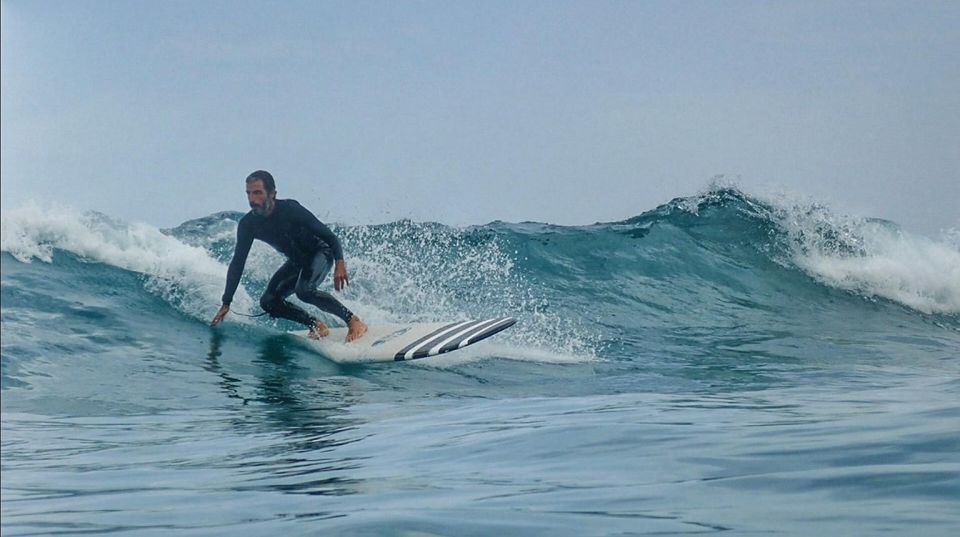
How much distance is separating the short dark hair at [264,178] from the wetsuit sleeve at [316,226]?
0.24m

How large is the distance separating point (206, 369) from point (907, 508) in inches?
236

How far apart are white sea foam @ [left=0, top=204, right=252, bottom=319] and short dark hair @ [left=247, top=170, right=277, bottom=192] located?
1825mm

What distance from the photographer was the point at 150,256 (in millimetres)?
10555

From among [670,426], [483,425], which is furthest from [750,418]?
[483,425]

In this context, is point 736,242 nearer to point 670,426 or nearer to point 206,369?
point 206,369

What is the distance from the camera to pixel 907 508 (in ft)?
8.52

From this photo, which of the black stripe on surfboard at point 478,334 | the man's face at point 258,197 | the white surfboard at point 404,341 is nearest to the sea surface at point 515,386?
the white surfboard at point 404,341

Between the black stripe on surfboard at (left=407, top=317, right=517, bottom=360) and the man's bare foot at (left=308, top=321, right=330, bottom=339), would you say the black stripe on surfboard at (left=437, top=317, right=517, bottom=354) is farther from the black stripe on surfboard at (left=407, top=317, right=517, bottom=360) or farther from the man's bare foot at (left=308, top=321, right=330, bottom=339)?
the man's bare foot at (left=308, top=321, right=330, bottom=339)

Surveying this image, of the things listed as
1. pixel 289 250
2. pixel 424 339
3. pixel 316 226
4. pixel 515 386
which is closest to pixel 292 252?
pixel 289 250

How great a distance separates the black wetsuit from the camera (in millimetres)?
8148

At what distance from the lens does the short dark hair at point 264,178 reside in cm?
796

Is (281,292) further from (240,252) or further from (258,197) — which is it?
(258,197)

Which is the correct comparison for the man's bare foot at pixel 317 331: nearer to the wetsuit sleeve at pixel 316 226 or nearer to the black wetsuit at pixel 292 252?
the black wetsuit at pixel 292 252

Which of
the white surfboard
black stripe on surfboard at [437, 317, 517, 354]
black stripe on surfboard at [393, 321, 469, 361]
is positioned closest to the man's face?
the white surfboard
